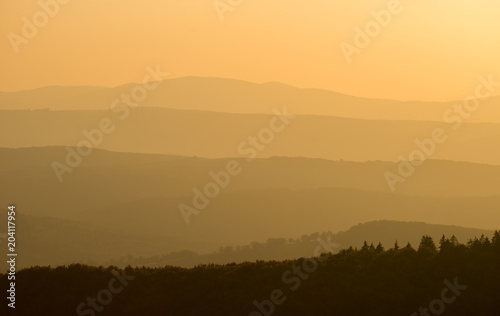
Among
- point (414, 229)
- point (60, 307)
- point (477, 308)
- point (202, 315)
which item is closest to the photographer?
point (477, 308)

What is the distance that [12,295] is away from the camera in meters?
37.5

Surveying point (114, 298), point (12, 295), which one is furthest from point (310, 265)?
point (12, 295)

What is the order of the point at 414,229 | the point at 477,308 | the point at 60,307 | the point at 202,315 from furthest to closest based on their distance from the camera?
the point at 414,229
the point at 60,307
the point at 202,315
the point at 477,308

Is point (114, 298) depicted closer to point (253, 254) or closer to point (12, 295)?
point (12, 295)

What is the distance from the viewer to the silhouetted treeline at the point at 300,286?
32.4 m

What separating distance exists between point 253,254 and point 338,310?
14117cm

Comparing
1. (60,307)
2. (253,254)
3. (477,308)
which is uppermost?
(253,254)

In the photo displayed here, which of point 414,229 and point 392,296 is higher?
point 414,229

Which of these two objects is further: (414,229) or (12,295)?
(414,229)

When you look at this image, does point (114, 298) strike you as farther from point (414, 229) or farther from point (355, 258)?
point (414, 229)

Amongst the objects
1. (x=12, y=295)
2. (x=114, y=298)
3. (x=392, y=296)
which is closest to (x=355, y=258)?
(x=392, y=296)

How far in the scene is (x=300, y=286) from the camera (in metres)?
34.7

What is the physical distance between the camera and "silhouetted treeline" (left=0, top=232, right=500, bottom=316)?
32.4 meters

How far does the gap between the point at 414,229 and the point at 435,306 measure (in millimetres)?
144506
